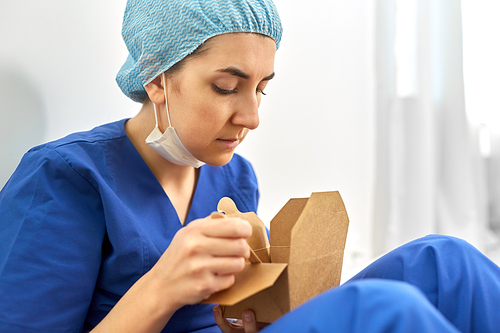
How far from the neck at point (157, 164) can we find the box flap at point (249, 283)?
13.3 inches

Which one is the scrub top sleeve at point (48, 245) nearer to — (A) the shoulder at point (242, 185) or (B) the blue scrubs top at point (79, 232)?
(B) the blue scrubs top at point (79, 232)

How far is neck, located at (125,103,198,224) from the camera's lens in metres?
0.86

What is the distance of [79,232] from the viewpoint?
2.19 ft

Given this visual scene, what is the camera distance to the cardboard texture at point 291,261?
545 mm

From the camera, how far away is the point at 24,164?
2.32ft

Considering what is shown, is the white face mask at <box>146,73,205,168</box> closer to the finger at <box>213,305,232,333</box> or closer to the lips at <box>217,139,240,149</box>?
the lips at <box>217,139,240,149</box>

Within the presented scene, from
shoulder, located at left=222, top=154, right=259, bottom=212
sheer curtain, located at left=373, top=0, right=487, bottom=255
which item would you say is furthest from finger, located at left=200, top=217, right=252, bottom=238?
sheer curtain, located at left=373, top=0, right=487, bottom=255

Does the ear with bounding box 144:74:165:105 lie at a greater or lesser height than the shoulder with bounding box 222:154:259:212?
greater

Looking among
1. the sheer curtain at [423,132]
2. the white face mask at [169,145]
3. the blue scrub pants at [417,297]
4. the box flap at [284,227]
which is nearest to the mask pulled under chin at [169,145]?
the white face mask at [169,145]

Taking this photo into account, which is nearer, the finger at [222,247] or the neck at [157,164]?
the finger at [222,247]

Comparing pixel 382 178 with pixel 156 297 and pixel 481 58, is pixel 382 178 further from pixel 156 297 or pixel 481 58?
pixel 156 297

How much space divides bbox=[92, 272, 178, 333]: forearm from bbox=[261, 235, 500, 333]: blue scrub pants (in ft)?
0.53

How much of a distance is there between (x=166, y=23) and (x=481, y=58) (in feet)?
5.33

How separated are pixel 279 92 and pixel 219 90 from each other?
0.93 metres
